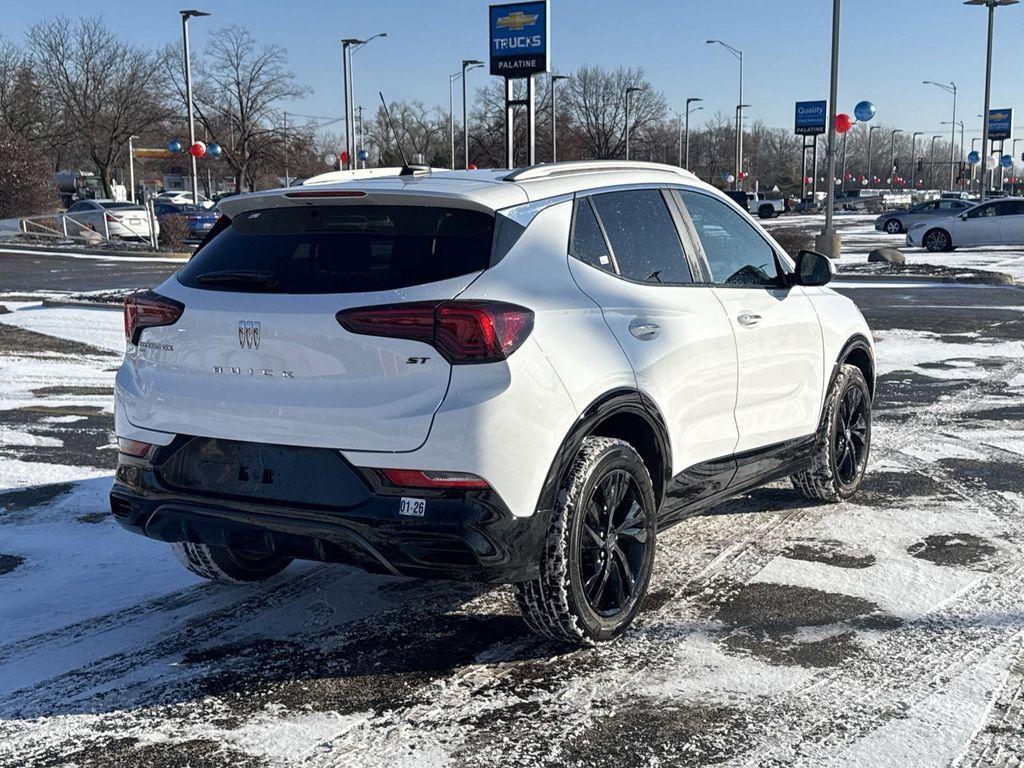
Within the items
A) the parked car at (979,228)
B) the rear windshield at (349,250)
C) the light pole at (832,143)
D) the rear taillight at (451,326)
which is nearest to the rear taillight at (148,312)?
the rear windshield at (349,250)

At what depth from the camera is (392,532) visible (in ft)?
12.4

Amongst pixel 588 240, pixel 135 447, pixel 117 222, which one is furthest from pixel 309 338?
pixel 117 222

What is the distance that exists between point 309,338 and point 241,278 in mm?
483

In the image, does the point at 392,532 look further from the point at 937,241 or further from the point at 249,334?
the point at 937,241

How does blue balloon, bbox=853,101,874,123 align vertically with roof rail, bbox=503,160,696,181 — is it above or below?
above

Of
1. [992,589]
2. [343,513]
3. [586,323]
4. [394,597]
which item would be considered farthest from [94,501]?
[992,589]

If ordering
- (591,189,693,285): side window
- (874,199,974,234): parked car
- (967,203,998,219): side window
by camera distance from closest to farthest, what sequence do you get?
(591,189,693,285): side window → (967,203,998,219): side window → (874,199,974,234): parked car

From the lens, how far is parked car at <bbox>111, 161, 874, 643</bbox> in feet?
12.4

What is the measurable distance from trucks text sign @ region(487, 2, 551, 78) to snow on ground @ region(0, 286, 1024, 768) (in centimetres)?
2657

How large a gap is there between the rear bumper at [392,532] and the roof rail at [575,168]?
1.38m

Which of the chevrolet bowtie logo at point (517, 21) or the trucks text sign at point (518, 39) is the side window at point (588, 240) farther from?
the chevrolet bowtie logo at point (517, 21)

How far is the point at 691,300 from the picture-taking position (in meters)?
4.91

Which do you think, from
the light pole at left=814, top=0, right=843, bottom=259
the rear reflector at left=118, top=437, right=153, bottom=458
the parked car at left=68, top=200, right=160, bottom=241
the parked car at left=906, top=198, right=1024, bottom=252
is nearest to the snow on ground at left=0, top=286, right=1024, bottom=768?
the rear reflector at left=118, top=437, right=153, bottom=458

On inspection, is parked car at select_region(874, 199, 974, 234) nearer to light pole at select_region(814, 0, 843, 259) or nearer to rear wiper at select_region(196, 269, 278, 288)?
Answer: light pole at select_region(814, 0, 843, 259)
